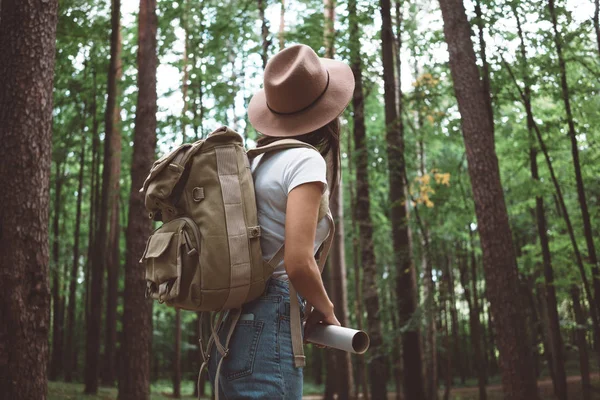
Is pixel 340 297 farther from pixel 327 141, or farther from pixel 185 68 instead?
pixel 327 141

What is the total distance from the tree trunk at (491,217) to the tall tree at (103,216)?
9.24m

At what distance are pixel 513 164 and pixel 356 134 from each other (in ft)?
18.8

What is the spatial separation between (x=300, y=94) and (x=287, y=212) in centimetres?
56

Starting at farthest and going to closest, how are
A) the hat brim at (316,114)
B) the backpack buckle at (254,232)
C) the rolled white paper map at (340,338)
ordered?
the hat brim at (316,114)
the backpack buckle at (254,232)
the rolled white paper map at (340,338)

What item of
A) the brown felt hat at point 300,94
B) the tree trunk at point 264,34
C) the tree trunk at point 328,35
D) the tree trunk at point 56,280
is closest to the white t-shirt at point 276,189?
the brown felt hat at point 300,94

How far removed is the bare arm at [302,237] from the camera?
188 centimetres

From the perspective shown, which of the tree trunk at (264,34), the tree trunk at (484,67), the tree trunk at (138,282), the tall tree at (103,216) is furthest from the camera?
the tree trunk at (264,34)

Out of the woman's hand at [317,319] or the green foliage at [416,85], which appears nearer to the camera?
the woman's hand at [317,319]

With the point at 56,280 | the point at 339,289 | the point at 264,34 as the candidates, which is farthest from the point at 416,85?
the point at 56,280

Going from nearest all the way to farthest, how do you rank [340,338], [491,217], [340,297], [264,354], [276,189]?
[340,338], [264,354], [276,189], [491,217], [340,297]

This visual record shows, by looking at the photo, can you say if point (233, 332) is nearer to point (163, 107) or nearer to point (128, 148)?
point (163, 107)

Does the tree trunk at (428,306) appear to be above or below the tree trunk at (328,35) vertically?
below

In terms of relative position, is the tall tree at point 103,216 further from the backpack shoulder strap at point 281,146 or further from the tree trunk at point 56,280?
the backpack shoulder strap at point 281,146

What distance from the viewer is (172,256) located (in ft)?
6.62
